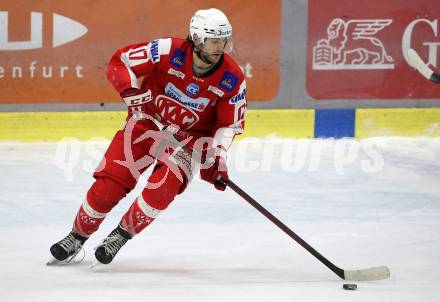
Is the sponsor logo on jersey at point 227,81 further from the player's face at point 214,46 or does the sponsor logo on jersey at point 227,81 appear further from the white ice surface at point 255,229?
the white ice surface at point 255,229

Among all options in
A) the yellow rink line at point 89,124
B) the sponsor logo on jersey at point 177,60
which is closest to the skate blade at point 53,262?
the sponsor logo on jersey at point 177,60

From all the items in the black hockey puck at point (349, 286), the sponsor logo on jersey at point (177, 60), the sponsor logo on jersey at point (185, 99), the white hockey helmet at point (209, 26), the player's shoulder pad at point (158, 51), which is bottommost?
the black hockey puck at point (349, 286)

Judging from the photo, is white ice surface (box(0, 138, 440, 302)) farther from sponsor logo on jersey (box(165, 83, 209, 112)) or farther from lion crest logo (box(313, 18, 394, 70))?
sponsor logo on jersey (box(165, 83, 209, 112))

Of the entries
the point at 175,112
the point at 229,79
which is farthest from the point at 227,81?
the point at 175,112

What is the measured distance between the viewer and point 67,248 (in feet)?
13.3

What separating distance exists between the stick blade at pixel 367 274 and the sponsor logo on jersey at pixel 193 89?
936 mm

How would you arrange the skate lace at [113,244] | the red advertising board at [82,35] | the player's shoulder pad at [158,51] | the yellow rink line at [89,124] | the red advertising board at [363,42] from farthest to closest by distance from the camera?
the red advertising board at [363,42], the yellow rink line at [89,124], the red advertising board at [82,35], the player's shoulder pad at [158,51], the skate lace at [113,244]

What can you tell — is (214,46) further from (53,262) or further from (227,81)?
(53,262)

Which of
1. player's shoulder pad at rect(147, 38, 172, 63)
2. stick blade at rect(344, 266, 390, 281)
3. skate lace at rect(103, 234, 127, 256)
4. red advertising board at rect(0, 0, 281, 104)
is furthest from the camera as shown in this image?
red advertising board at rect(0, 0, 281, 104)

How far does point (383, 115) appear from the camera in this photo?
7.02m

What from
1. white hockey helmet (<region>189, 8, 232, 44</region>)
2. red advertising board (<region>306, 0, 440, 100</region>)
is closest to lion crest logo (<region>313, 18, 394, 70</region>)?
red advertising board (<region>306, 0, 440, 100</region>)

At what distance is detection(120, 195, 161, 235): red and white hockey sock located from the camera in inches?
157

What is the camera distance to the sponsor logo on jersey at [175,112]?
13.9ft

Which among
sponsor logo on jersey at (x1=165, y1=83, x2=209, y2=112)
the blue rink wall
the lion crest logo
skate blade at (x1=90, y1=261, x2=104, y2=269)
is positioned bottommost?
the blue rink wall
